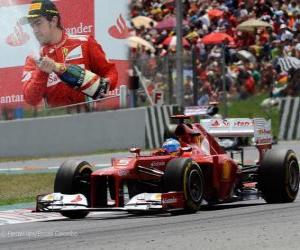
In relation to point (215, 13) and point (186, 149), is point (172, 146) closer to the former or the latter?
point (186, 149)

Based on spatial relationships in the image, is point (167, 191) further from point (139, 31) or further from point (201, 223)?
point (139, 31)

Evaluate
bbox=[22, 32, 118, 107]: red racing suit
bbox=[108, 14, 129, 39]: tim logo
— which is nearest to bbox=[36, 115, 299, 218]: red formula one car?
bbox=[22, 32, 118, 107]: red racing suit

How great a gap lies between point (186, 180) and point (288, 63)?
52.3 ft

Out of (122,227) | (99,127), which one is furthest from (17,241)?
(99,127)

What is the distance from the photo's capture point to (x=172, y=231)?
11664 mm

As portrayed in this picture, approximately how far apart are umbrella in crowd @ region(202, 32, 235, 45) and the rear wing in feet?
51.0

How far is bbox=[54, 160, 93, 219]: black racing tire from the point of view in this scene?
14.3 m

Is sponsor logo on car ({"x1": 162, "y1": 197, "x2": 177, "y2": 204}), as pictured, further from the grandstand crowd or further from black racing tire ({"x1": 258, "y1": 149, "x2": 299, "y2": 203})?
the grandstand crowd

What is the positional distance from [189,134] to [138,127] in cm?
1484

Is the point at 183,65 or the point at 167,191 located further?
the point at 183,65

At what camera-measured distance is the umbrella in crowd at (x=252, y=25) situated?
31266 mm

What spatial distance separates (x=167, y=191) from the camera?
1370 centimetres

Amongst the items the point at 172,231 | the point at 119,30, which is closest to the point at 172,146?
the point at 172,231

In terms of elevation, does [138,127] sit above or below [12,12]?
below
